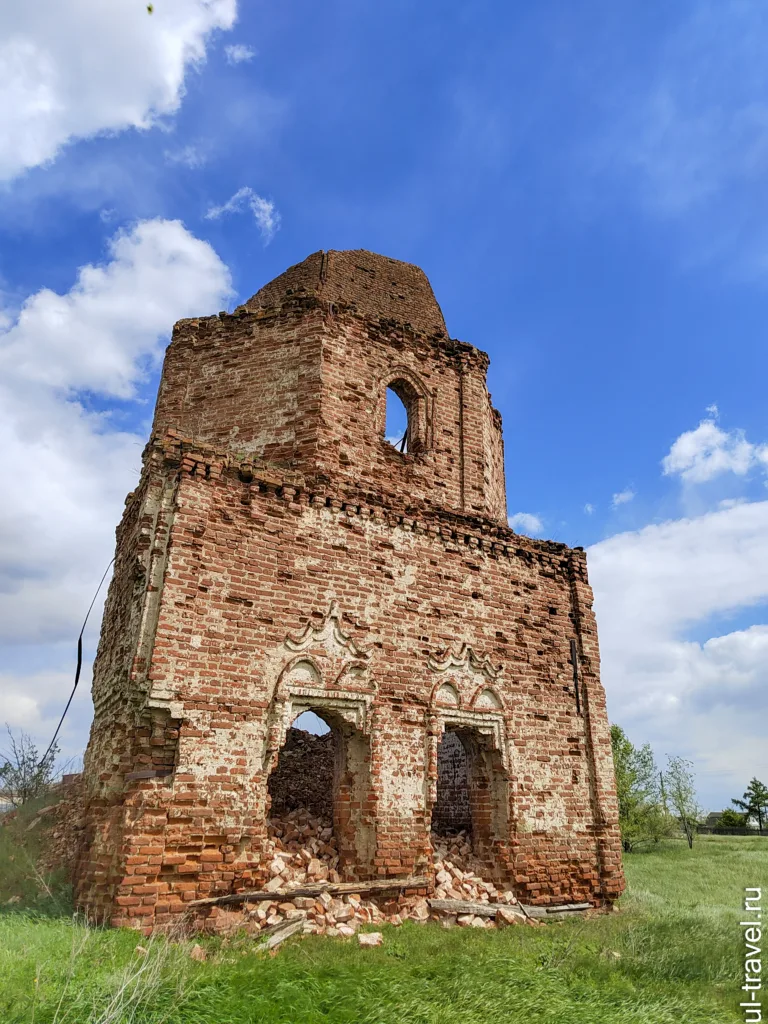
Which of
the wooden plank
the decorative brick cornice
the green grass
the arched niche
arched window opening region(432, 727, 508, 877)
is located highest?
the arched niche

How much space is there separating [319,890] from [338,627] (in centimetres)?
263

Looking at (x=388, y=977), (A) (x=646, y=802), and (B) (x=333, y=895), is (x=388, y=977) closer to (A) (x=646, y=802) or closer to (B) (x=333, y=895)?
(B) (x=333, y=895)

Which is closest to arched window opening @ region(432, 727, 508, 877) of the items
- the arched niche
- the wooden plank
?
the wooden plank

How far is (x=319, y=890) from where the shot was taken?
641 centimetres

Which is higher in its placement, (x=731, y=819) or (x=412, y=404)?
(x=412, y=404)

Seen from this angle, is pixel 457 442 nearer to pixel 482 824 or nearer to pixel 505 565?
pixel 505 565

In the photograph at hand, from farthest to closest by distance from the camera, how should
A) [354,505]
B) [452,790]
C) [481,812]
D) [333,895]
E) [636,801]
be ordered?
[636,801] < [452,790] < [481,812] < [354,505] < [333,895]

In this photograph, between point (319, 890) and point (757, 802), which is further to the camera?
point (757, 802)

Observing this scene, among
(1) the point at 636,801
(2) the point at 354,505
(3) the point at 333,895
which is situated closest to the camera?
(3) the point at 333,895

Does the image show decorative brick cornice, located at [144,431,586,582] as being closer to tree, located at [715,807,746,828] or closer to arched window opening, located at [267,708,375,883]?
arched window opening, located at [267,708,375,883]

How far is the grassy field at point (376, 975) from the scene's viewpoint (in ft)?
12.5

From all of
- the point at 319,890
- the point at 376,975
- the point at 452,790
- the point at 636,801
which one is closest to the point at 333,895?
the point at 319,890

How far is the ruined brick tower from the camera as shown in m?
6.30

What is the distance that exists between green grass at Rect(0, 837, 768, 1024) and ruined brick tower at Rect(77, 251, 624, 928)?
1.00 m
